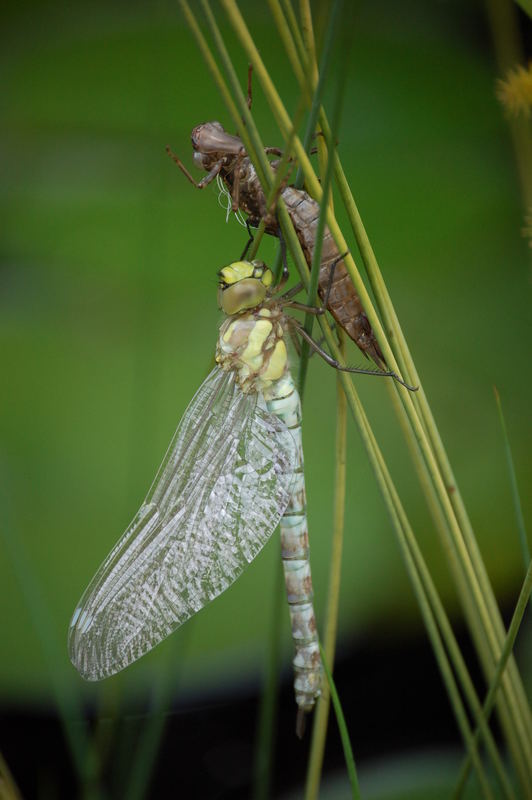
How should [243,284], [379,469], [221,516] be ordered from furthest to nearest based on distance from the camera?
[221,516] → [243,284] → [379,469]

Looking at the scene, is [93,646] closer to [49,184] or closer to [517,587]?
[517,587]

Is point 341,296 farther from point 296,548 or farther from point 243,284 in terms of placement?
point 296,548

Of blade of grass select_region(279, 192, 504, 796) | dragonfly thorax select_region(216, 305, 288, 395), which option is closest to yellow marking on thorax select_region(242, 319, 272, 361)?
dragonfly thorax select_region(216, 305, 288, 395)

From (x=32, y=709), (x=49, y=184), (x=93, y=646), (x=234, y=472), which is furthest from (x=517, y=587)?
(x=49, y=184)

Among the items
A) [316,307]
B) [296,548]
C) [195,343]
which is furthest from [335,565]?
[195,343]

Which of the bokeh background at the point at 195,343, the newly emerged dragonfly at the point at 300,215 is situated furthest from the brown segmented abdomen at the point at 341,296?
the bokeh background at the point at 195,343

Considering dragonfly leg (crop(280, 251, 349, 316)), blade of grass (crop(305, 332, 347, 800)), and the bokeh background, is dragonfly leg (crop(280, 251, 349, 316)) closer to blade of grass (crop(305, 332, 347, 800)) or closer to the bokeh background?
blade of grass (crop(305, 332, 347, 800))
